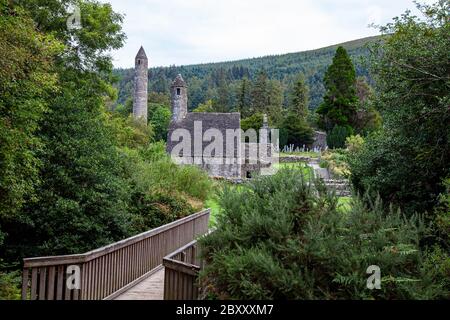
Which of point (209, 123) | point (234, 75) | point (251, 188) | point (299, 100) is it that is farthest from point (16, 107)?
point (234, 75)

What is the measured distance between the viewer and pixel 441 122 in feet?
34.6

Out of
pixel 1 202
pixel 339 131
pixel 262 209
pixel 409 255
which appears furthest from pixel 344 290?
pixel 339 131

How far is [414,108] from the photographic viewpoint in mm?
11148

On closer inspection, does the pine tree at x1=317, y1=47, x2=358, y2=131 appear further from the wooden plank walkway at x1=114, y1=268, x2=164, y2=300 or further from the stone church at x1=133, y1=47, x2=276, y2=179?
the wooden plank walkway at x1=114, y1=268, x2=164, y2=300

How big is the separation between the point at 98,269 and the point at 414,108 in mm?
8223

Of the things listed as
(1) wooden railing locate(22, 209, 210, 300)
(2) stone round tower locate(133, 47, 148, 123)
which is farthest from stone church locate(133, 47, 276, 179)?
(1) wooden railing locate(22, 209, 210, 300)

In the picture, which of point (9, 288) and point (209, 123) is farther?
point (209, 123)

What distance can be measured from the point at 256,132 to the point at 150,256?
54548 millimetres

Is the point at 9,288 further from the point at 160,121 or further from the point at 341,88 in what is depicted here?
the point at 160,121

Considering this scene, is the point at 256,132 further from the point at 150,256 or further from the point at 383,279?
the point at 383,279

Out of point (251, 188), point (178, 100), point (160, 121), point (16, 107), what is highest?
point (160, 121)

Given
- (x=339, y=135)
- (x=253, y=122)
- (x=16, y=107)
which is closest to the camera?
(x=16, y=107)

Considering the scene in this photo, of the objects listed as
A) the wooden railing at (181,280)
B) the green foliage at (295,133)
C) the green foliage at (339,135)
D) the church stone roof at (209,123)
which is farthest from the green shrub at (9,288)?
the green foliage at (295,133)

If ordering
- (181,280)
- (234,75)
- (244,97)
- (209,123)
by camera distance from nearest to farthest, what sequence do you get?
(181,280), (209,123), (244,97), (234,75)
